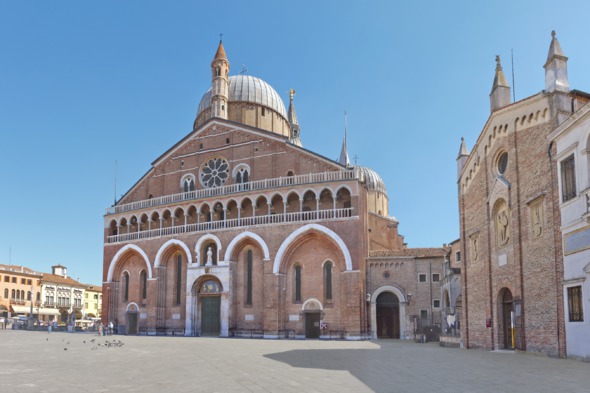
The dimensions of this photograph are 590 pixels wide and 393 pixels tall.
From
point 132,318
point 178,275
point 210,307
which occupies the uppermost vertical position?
point 178,275

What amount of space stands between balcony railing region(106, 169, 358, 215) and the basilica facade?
0.28 feet

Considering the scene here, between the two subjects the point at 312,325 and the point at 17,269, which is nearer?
the point at 312,325

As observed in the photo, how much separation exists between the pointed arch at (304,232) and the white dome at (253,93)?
20403 millimetres

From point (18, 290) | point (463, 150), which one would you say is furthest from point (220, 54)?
point (18, 290)

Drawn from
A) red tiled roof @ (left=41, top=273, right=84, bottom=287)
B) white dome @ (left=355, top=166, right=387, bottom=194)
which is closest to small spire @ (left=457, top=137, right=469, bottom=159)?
white dome @ (left=355, top=166, right=387, bottom=194)

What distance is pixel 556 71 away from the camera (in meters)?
19.0

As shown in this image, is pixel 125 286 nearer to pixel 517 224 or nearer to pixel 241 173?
pixel 241 173

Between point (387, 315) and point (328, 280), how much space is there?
194 inches

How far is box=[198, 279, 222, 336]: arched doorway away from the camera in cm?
4084

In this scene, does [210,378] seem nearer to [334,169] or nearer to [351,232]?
[351,232]

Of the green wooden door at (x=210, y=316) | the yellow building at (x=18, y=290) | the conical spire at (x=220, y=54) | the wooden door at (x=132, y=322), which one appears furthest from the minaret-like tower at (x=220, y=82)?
the yellow building at (x=18, y=290)

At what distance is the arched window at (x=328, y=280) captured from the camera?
37469 millimetres

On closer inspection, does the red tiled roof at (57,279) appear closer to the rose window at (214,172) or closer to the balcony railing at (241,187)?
the balcony railing at (241,187)

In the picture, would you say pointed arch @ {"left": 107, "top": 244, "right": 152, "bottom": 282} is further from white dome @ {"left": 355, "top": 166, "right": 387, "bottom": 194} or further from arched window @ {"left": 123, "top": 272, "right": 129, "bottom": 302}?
white dome @ {"left": 355, "top": 166, "right": 387, "bottom": 194}
